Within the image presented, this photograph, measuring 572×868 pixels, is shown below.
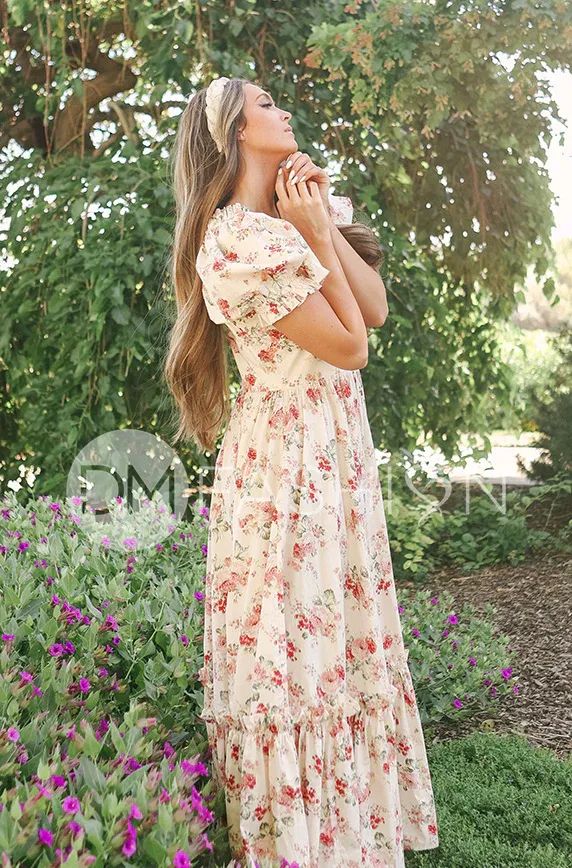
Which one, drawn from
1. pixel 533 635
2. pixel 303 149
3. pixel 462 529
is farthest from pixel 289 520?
pixel 462 529

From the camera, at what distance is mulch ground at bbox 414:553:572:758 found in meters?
2.99

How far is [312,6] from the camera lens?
4.51 m

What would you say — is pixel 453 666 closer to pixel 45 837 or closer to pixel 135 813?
pixel 135 813

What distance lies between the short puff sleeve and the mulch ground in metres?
1.63

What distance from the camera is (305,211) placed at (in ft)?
5.98

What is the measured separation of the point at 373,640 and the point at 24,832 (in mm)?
768

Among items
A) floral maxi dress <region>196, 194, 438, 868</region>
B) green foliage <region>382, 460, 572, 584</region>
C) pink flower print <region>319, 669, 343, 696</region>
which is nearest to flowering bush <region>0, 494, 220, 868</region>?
floral maxi dress <region>196, 194, 438, 868</region>

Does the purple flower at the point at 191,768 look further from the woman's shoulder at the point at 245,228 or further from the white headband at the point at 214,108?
the white headband at the point at 214,108

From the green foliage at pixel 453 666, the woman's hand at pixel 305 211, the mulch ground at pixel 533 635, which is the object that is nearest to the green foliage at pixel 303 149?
the mulch ground at pixel 533 635

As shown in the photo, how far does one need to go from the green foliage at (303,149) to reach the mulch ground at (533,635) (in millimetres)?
832

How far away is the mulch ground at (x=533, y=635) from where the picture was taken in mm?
2986

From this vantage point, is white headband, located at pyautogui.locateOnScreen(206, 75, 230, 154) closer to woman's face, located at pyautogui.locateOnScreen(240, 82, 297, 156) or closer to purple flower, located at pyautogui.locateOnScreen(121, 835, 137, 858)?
woman's face, located at pyautogui.locateOnScreen(240, 82, 297, 156)

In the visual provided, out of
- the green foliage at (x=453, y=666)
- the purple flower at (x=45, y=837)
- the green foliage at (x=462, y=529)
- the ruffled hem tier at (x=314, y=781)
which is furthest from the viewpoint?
the green foliage at (x=462, y=529)

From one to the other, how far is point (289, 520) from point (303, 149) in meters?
2.90
